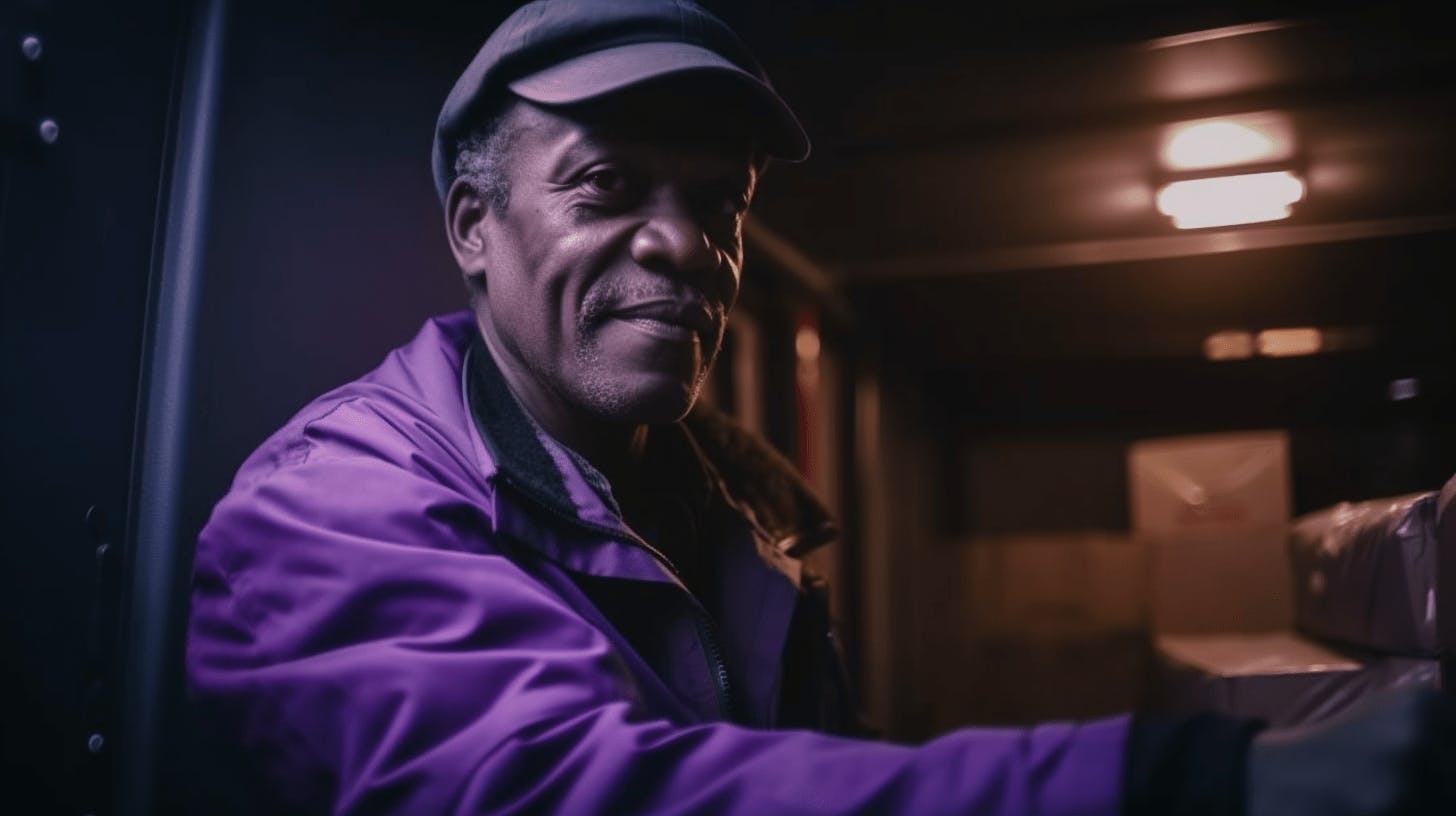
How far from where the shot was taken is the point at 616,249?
116 centimetres

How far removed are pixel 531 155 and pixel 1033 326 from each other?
2.80m

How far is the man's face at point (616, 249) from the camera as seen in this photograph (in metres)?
1.15

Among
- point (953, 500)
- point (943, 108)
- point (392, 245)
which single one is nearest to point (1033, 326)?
point (953, 500)

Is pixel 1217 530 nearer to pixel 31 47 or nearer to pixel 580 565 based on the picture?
pixel 580 565

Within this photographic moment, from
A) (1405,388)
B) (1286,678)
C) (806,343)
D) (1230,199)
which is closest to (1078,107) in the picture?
(1230,199)

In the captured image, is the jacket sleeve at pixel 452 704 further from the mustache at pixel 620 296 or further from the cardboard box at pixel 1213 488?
the cardboard box at pixel 1213 488

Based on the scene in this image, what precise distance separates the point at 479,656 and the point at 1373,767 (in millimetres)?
598

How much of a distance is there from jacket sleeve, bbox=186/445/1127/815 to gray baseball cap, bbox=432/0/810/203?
0.45 metres

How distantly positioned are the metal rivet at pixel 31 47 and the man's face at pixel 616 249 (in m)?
0.45

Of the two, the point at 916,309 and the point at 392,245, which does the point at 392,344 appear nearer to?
the point at 392,245

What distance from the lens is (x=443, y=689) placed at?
0.81m

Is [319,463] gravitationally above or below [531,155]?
below

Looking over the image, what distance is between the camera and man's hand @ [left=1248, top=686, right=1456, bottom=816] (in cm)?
59

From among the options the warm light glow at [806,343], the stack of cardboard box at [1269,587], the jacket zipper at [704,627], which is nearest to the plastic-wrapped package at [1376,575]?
the stack of cardboard box at [1269,587]
